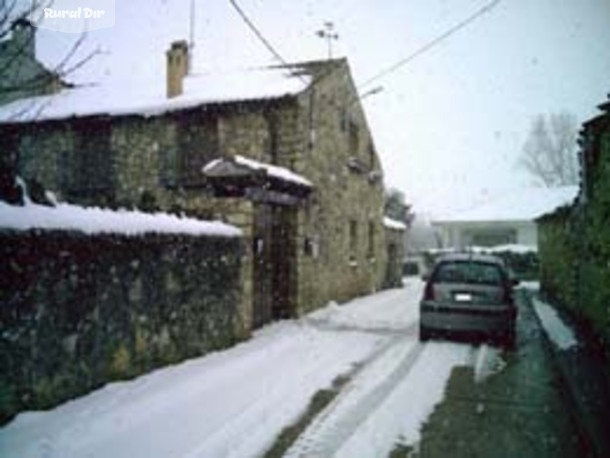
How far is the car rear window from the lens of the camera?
12.0 meters

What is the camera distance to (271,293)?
47.1 ft

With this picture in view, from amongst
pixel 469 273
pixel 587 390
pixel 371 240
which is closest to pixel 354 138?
pixel 371 240

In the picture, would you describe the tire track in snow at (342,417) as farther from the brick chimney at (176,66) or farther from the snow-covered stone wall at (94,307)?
the brick chimney at (176,66)

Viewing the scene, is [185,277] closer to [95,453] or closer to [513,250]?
[95,453]

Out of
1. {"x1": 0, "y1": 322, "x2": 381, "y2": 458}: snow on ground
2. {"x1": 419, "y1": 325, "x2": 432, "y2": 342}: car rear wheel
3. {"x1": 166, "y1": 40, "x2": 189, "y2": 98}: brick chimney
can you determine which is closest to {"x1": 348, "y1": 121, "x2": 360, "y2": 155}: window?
{"x1": 166, "y1": 40, "x2": 189, "y2": 98}: brick chimney

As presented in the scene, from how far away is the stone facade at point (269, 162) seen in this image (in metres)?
14.9

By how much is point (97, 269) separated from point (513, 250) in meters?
31.9

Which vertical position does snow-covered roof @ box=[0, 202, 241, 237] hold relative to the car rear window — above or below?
above

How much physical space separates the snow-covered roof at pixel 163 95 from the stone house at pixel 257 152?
4cm

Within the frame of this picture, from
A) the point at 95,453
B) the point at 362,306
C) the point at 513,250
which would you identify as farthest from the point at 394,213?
the point at 95,453

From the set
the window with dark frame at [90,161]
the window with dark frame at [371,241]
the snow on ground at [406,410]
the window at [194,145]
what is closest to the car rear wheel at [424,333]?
the snow on ground at [406,410]

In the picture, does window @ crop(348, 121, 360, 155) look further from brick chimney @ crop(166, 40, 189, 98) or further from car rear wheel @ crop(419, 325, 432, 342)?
car rear wheel @ crop(419, 325, 432, 342)

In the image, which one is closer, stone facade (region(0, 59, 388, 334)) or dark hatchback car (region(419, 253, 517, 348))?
dark hatchback car (region(419, 253, 517, 348))

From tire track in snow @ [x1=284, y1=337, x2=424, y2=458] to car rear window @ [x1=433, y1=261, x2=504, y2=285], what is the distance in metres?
2.79
